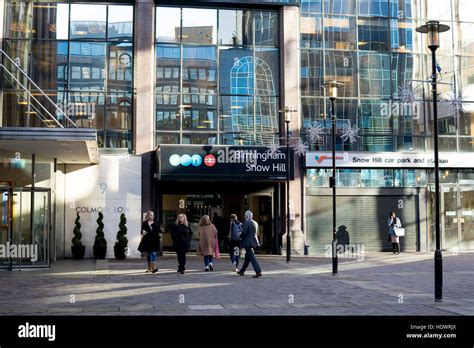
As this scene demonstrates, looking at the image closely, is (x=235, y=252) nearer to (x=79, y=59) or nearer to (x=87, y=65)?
(x=87, y=65)

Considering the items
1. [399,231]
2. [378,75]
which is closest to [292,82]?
[378,75]

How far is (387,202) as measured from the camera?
3045cm

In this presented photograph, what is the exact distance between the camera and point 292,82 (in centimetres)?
2975

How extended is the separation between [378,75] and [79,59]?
13325 millimetres

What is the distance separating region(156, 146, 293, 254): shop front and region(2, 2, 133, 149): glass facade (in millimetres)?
2585

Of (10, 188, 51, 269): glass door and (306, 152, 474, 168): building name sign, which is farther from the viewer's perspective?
(306, 152, 474, 168): building name sign

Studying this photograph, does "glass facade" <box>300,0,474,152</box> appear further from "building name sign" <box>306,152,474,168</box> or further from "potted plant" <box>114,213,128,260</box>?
"potted plant" <box>114,213,128,260</box>

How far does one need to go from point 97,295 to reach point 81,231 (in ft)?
41.0

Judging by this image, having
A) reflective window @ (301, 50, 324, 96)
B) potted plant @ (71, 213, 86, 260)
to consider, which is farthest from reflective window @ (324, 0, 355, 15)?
potted plant @ (71, 213, 86, 260)

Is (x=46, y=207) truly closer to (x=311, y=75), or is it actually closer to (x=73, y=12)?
(x=73, y=12)

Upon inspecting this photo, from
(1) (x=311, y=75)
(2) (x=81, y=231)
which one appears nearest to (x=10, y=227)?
(2) (x=81, y=231)

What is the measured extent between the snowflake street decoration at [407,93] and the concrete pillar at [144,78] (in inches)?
432

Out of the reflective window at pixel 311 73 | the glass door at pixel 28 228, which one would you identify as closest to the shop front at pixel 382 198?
the reflective window at pixel 311 73

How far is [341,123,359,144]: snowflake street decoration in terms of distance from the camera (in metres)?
29.8
